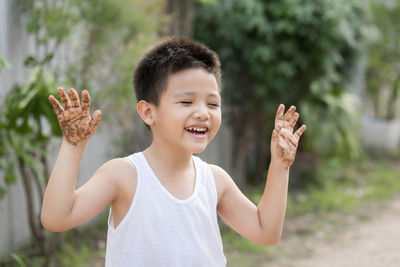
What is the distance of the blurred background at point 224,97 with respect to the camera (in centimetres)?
342

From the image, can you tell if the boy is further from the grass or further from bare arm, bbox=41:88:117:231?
the grass

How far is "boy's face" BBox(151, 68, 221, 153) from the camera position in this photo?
5.35ft

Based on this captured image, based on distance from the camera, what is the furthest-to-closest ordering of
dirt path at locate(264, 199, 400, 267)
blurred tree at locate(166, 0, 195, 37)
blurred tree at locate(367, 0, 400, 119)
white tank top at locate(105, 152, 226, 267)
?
blurred tree at locate(367, 0, 400, 119), blurred tree at locate(166, 0, 195, 37), dirt path at locate(264, 199, 400, 267), white tank top at locate(105, 152, 226, 267)

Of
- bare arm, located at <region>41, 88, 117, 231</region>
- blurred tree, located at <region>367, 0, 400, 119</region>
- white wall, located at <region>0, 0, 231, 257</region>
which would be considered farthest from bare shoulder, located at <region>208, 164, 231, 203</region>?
blurred tree, located at <region>367, 0, 400, 119</region>

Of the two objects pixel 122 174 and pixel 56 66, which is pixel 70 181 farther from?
pixel 56 66

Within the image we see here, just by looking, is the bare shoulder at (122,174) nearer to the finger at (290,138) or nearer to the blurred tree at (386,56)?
the finger at (290,138)

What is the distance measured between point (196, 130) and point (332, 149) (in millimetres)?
5193

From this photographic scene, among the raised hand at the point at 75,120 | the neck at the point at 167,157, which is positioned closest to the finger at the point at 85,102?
the raised hand at the point at 75,120

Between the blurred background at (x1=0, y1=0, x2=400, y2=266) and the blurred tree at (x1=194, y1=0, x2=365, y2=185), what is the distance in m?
→ 0.01

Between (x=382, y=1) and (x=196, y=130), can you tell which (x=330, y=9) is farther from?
(x=382, y=1)

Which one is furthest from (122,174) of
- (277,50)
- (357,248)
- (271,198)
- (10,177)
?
(277,50)

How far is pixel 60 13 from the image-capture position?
3348 millimetres

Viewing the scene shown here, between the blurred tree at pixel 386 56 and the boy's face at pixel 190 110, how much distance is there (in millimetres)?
7560

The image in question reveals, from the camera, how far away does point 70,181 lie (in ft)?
4.88
